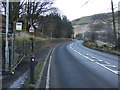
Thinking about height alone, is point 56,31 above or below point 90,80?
above

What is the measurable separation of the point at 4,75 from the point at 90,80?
4277 millimetres

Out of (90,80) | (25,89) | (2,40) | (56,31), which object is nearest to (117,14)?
(2,40)

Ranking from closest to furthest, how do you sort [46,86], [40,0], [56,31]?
[46,86] → [40,0] → [56,31]

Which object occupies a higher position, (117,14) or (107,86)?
(117,14)

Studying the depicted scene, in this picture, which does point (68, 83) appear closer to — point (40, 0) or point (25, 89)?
point (25, 89)

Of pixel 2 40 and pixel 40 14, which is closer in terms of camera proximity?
pixel 2 40

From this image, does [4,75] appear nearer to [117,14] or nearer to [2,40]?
[2,40]

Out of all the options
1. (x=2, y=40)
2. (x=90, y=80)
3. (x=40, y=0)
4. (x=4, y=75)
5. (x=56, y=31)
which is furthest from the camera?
(x=56, y=31)

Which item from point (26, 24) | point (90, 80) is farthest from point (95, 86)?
point (26, 24)

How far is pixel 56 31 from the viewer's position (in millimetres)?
70875

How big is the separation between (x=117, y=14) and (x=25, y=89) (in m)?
25.1

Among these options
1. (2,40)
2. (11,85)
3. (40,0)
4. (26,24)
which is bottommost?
(11,85)

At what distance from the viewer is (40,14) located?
133 feet

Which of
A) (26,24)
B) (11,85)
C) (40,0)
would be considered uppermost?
(40,0)
